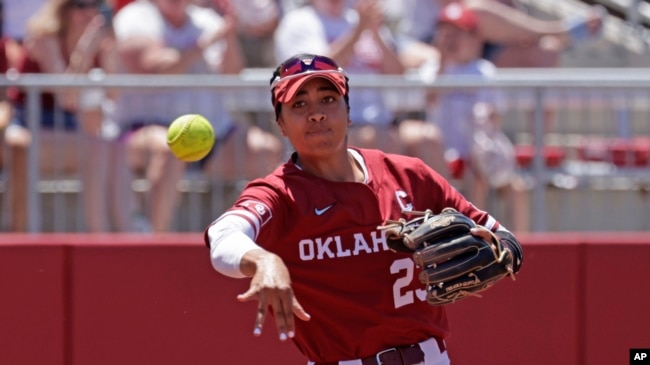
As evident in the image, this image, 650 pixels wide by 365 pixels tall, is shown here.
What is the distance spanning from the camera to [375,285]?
4.36 metres

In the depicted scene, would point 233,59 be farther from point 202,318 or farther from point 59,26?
point 202,318

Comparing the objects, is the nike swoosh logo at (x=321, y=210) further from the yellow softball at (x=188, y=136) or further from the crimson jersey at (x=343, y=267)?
the yellow softball at (x=188, y=136)

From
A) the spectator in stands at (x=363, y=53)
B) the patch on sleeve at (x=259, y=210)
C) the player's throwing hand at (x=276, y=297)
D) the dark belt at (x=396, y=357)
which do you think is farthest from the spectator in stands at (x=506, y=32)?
the player's throwing hand at (x=276, y=297)

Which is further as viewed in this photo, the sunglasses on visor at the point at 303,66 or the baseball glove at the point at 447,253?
the sunglasses on visor at the point at 303,66

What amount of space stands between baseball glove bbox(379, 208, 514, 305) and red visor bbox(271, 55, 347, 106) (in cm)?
58

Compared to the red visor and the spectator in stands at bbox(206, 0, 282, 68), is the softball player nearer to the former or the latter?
the red visor

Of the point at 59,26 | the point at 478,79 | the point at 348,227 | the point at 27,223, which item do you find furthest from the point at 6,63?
the point at 348,227

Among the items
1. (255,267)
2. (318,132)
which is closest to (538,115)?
(318,132)

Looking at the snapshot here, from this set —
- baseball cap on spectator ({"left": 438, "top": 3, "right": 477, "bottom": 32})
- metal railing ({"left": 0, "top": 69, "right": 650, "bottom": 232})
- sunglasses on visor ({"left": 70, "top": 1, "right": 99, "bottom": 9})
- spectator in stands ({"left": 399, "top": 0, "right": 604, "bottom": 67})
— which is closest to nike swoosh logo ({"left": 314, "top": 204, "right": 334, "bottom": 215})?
metal railing ({"left": 0, "top": 69, "right": 650, "bottom": 232})

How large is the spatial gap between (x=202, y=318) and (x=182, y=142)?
5.27 feet

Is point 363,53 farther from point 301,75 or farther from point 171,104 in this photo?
point 301,75

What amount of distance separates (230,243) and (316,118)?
27.1 inches

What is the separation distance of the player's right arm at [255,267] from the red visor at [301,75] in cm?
53

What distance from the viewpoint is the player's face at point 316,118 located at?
4.30 meters
